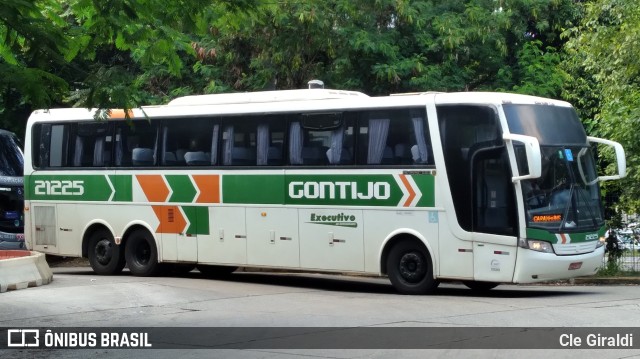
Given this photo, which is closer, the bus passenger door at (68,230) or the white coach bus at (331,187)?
the white coach bus at (331,187)

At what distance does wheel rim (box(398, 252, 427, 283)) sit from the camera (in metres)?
17.8

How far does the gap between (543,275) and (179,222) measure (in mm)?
7455

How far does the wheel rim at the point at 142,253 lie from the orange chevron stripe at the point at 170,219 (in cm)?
65

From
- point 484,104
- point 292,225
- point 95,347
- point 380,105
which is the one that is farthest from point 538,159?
point 95,347

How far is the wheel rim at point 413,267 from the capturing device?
17.8 metres

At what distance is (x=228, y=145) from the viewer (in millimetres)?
20172

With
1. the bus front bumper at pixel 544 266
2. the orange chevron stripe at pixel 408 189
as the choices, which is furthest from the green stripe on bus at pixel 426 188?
the bus front bumper at pixel 544 266

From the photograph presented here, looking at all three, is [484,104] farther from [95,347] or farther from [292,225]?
[95,347]

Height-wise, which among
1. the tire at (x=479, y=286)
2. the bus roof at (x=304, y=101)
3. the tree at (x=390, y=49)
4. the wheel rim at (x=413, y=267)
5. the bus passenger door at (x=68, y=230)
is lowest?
the tire at (x=479, y=286)

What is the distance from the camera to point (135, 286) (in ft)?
60.9

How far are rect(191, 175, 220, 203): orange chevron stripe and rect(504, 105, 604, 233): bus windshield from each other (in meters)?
5.94

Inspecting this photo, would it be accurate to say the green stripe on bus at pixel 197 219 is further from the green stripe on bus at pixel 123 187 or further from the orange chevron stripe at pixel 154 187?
the green stripe on bus at pixel 123 187

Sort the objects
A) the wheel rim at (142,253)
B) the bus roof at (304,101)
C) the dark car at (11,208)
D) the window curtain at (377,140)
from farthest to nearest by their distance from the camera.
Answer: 1. the dark car at (11,208)
2. the wheel rim at (142,253)
3. the window curtain at (377,140)
4. the bus roof at (304,101)

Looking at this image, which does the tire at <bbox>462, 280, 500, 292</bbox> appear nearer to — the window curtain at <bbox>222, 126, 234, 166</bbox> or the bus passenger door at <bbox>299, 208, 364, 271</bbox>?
the bus passenger door at <bbox>299, 208, 364, 271</bbox>
